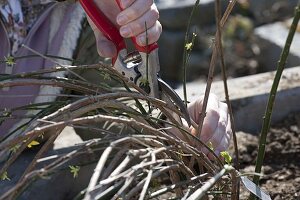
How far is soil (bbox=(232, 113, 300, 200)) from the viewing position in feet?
5.91

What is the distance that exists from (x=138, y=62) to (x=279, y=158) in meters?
0.71

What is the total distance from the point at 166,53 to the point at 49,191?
6.31 ft

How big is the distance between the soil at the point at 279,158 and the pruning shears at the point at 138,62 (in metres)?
0.50

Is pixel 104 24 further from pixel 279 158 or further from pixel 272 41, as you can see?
pixel 272 41

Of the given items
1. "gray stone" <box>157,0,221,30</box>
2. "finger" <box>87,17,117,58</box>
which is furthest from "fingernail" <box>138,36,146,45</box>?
"gray stone" <box>157,0,221,30</box>

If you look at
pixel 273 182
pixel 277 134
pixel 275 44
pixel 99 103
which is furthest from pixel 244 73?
pixel 99 103

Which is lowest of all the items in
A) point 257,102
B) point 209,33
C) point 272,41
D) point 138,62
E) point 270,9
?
point 138,62

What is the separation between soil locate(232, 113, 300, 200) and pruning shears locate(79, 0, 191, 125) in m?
0.50

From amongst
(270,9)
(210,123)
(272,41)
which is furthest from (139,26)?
(270,9)

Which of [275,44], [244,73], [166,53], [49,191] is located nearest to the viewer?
[49,191]

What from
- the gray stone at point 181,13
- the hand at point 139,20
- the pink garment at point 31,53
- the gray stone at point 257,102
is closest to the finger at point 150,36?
the hand at point 139,20

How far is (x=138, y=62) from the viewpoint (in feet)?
4.76

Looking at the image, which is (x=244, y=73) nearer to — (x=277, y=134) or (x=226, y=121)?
(x=277, y=134)

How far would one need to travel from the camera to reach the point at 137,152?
38.9 inches
